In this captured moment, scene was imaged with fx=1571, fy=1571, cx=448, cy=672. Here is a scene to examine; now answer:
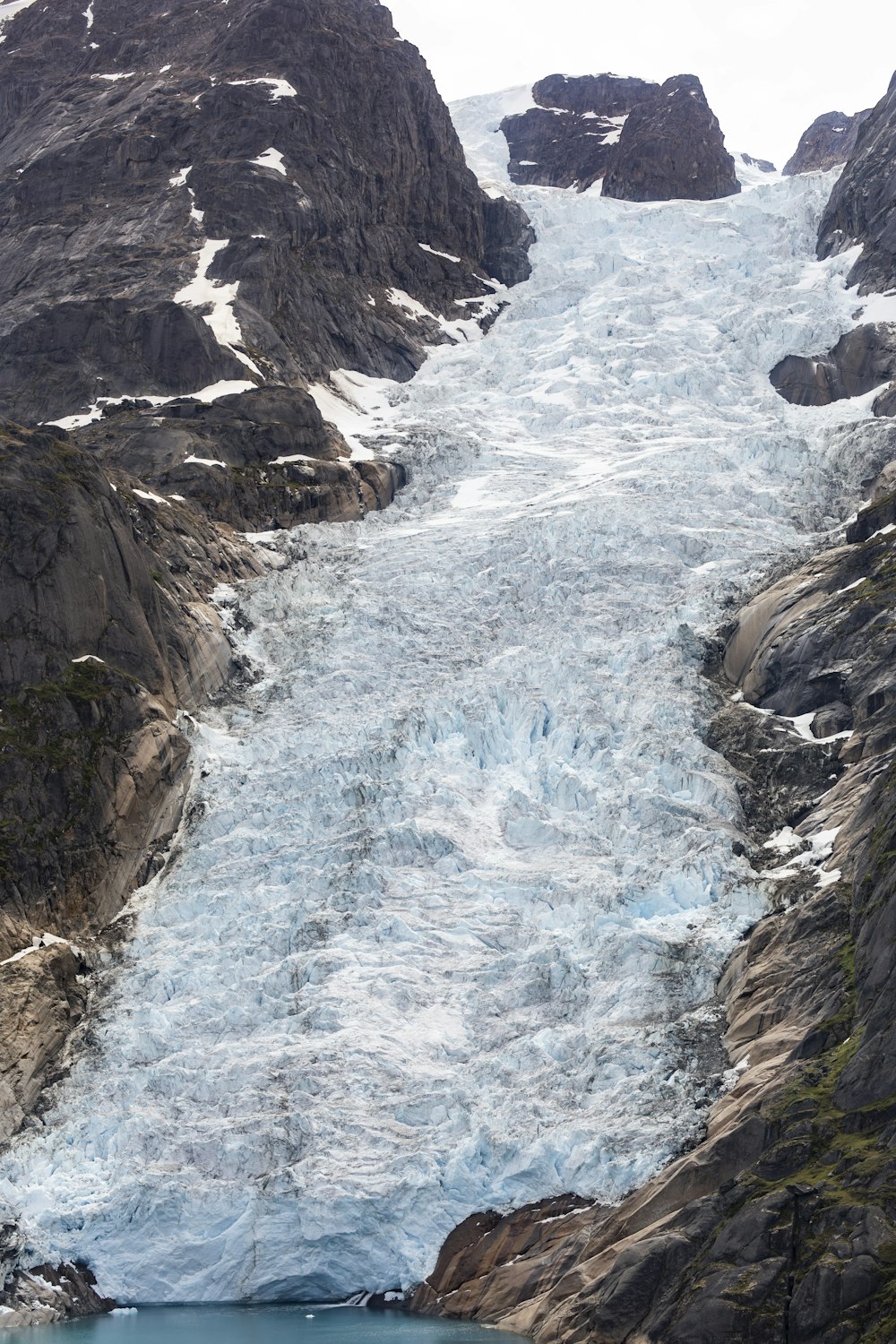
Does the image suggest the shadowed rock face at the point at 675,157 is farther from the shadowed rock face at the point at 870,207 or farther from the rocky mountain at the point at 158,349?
the shadowed rock face at the point at 870,207

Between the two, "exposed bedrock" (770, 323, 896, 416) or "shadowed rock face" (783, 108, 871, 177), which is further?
"shadowed rock face" (783, 108, 871, 177)

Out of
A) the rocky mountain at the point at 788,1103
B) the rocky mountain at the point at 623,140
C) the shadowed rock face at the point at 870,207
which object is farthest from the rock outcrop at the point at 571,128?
the rocky mountain at the point at 788,1103

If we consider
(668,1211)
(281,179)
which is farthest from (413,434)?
(668,1211)

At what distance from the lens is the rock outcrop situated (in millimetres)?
128250

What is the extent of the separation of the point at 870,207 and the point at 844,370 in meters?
17.0

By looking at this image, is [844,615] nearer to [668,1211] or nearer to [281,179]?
[668,1211]

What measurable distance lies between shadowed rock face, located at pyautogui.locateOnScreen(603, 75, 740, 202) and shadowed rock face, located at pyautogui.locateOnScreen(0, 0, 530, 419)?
1531cm

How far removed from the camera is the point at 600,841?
44938 millimetres

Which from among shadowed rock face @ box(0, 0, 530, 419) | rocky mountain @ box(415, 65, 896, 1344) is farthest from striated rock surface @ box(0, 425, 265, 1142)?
shadowed rock face @ box(0, 0, 530, 419)

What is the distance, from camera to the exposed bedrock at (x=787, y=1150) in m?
26.7

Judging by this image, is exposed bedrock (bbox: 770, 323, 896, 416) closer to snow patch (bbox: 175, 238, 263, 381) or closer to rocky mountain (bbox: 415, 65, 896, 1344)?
rocky mountain (bbox: 415, 65, 896, 1344)

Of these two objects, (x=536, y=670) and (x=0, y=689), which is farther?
(x=536, y=670)

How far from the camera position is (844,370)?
78.2m

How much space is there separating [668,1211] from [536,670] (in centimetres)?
2403
